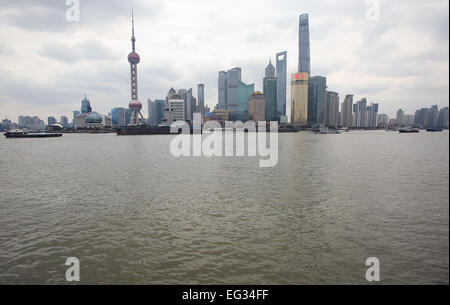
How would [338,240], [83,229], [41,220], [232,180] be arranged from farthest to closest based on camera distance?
1. [232,180]
2. [41,220]
3. [83,229]
4. [338,240]

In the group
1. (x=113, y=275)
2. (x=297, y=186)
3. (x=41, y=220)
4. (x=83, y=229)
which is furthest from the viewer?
(x=297, y=186)

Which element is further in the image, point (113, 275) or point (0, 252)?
point (0, 252)

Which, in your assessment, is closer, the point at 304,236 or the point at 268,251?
the point at 268,251
